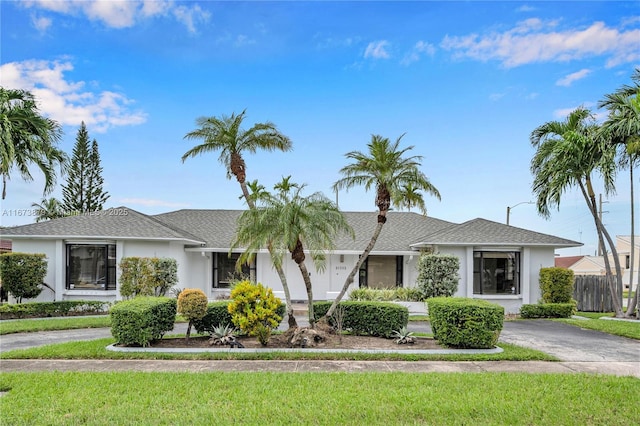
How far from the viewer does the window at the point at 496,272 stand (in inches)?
778

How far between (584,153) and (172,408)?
17.7 meters

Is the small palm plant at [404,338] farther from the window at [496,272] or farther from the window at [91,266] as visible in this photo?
the window at [91,266]

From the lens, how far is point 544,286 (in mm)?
18906

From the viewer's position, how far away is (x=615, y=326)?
48.2 feet

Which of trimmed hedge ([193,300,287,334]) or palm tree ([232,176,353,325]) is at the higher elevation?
palm tree ([232,176,353,325])

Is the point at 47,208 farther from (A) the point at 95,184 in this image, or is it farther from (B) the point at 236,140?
(B) the point at 236,140

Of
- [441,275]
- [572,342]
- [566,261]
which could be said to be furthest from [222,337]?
[566,261]

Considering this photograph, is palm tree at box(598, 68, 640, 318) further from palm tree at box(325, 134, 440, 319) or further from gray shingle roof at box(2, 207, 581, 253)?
palm tree at box(325, 134, 440, 319)

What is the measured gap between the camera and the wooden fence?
21781 mm

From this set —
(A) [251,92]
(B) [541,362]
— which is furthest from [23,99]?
(B) [541,362]

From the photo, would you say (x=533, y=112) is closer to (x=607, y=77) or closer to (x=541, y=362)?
(x=607, y=77)

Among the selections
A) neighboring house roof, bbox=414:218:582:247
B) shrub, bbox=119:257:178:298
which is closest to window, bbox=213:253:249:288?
shrub, bbox=119:257:178:298

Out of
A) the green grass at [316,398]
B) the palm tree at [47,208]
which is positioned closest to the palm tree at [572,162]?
the green grass at [316,398]

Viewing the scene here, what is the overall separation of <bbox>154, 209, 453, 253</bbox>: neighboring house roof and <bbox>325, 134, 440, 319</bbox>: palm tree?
32.9 ft
